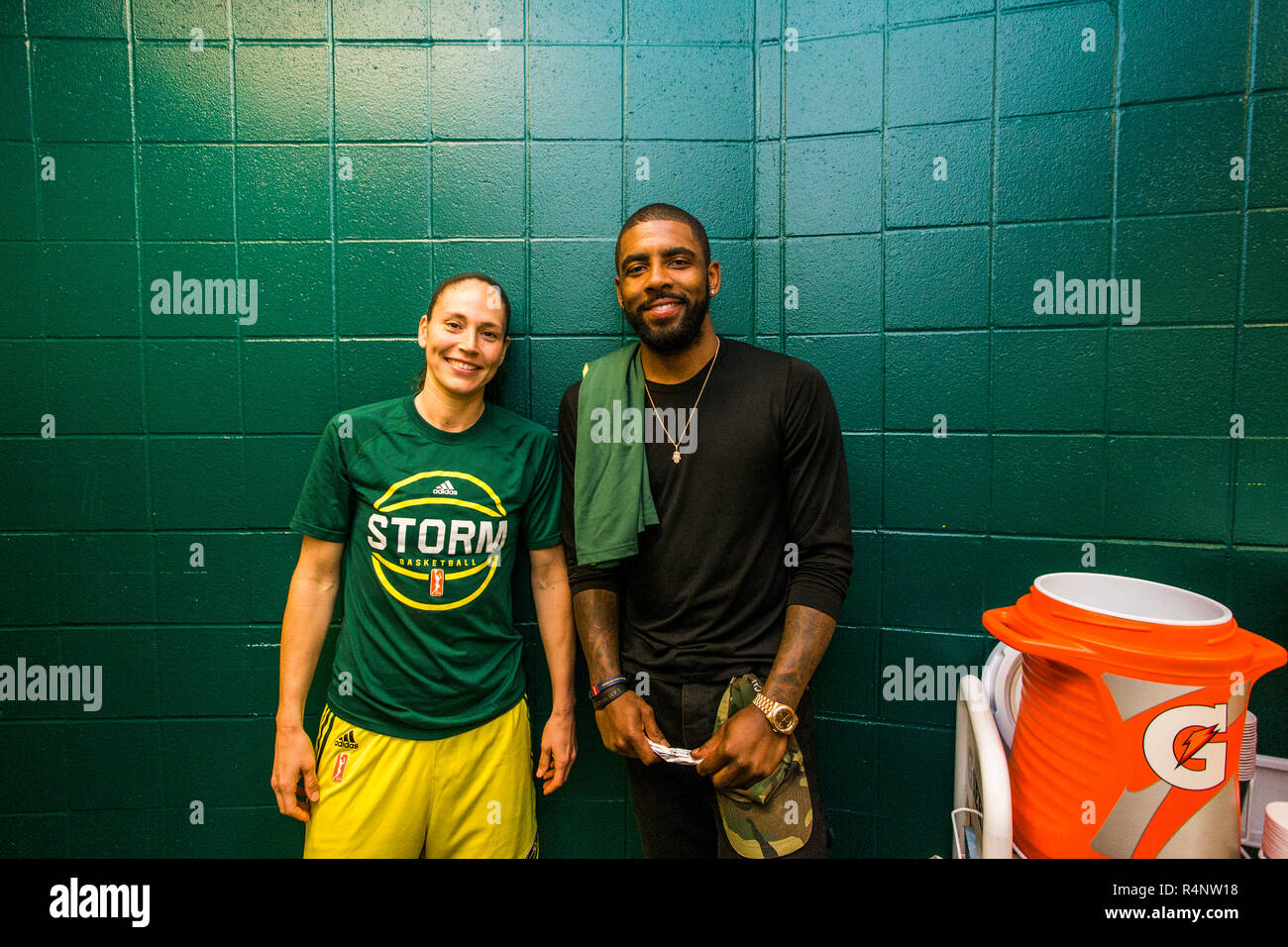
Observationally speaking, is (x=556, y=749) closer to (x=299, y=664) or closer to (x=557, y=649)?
(x=557, y=649)

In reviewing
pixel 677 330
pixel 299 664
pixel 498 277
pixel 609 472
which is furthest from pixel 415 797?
pixel 498 277

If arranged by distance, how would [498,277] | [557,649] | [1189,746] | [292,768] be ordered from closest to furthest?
1. [1189,746]
2. [292,768]
3. [557,649]
4. [498,277]

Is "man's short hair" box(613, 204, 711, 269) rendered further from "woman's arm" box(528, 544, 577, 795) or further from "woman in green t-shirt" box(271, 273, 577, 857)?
"woman's arm" box(528, 544, 577, 795)

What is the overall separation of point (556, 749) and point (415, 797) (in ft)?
1.22

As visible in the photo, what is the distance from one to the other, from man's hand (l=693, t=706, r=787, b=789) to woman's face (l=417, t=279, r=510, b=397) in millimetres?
1055

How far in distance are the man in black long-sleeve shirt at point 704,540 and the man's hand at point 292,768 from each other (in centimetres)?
80

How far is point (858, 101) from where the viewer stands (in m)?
1.82

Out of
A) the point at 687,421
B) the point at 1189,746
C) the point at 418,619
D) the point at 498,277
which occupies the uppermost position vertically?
the point at 498,277

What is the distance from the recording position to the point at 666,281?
4.87ft

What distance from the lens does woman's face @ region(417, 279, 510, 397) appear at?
1555 mm

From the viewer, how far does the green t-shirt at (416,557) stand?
1.56m

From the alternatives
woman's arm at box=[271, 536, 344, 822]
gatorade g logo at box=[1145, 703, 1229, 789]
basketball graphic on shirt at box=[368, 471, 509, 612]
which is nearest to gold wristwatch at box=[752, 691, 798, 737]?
gatorade g logo at box=[1145, 703, 1229, 789]

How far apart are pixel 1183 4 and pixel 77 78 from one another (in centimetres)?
324
